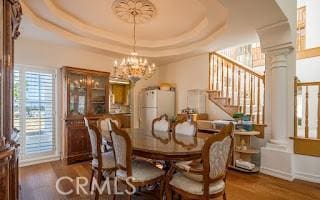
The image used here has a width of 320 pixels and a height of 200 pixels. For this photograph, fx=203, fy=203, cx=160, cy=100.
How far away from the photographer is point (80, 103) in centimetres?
439

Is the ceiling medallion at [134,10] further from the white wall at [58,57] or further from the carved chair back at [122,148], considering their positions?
the carved chair back at [122,148]

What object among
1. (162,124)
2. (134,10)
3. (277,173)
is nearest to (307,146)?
(277,173)

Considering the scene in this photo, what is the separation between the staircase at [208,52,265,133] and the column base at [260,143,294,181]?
1149mm

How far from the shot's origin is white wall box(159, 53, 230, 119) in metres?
4.91

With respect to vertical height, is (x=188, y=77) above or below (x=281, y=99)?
above

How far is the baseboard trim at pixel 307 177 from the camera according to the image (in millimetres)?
3129

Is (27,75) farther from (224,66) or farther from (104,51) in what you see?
(224,66)

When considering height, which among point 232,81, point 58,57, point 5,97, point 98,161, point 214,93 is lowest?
point 98,161

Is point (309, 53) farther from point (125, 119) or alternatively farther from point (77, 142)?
point (77, 142)

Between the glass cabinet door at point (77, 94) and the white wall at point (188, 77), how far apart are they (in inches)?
98.9

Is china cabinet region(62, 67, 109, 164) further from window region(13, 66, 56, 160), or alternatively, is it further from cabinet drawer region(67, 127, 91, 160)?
window region(13, 66, 56, 160)

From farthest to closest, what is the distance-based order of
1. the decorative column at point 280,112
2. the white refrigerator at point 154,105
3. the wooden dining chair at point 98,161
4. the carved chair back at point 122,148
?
the white refrigerator at point 154,105 < the decorative column at point 280,112 < the wooden dining chair at point 98,161 < the carved chair back at point 122,148

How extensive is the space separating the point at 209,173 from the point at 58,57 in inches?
156

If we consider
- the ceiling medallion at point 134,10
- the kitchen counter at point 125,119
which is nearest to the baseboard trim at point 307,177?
the ceiling medallion at point 134,10
